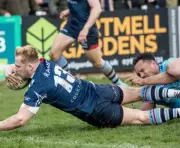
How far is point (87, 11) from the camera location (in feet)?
35.5

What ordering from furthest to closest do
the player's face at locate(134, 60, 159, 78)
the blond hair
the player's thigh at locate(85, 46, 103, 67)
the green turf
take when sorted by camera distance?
the player's thigh at locate(85, 46, 103, 67)
the player's face at locate(134, 60, 159, 78)
the blond hair
the green turf

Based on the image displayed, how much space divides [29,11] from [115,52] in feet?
6.75

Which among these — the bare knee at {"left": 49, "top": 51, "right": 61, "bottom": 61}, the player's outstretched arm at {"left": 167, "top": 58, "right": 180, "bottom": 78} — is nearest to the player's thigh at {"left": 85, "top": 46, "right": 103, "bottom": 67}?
the bare knee at {"left": 49, "top": 51, "right": 61, "bottom": 61}

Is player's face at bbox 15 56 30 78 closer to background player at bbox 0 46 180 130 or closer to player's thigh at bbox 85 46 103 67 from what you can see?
background player at bbox 0 46 180 130

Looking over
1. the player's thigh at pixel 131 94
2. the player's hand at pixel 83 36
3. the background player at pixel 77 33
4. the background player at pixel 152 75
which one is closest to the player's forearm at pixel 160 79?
the background player at pixel 152 75

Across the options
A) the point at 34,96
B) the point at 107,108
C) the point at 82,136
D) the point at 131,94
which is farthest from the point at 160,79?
the point at 34,96

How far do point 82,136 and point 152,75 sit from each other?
112 cm

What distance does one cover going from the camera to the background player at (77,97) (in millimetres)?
7402

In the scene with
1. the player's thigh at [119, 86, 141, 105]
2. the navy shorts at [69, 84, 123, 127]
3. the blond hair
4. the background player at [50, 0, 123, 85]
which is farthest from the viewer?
the background player at [50, 0, 123, 85]

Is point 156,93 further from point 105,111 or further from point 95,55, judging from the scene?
point 95,55

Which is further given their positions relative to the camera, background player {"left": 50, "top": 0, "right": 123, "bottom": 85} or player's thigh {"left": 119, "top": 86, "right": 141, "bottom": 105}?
background player {"left": 50, "top": 0, "right": 123, "bottom": 85}

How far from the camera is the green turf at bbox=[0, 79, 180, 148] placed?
700cm

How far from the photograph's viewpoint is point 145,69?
808 centimetres

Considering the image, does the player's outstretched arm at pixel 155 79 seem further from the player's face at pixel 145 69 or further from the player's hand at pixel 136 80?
the player's face at pixel 145 69
